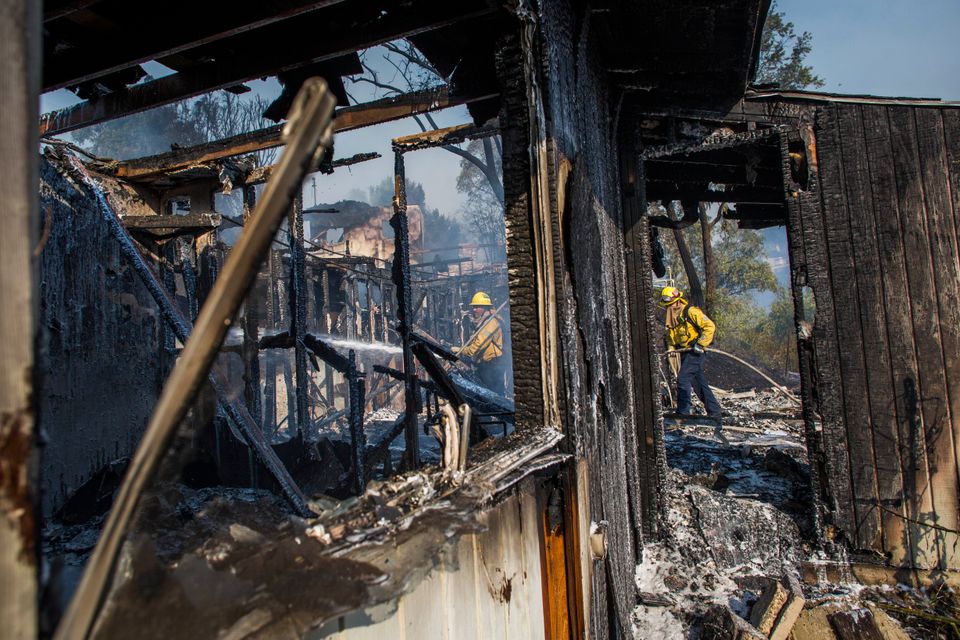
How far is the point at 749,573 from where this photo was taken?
3.78 metres

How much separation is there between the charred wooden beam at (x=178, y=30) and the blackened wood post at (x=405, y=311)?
4064 mm

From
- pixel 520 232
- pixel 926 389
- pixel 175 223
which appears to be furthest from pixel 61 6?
pixel 926 389

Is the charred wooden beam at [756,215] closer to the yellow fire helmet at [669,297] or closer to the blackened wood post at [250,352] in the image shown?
the yellow fire helmet at [669,297]

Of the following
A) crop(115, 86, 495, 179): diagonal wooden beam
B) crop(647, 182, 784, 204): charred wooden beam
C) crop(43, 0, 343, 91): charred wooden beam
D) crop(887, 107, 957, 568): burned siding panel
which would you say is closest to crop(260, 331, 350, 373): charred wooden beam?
crop(115, 86, 495, 179): diagonal wooden beam

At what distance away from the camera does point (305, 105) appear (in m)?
0.77

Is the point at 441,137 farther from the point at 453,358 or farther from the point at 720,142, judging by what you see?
the point at 720,142

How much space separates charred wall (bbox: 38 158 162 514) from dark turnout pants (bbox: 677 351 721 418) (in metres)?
7.09

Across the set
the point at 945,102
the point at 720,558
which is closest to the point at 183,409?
the point at 720,558

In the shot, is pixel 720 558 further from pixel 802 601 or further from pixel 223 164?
pixel 223 164

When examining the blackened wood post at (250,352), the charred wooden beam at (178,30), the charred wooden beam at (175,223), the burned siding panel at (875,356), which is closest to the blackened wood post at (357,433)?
the blackened wood post at (250,352)

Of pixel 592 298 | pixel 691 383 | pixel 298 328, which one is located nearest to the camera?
pixel 592 298

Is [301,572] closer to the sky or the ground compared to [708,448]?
closer to the sky

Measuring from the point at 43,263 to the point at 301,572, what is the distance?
4.93 m

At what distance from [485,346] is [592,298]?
14085 millimetres
